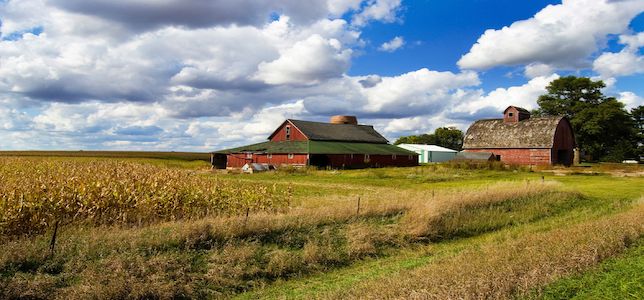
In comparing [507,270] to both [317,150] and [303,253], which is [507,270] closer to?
[303,253]

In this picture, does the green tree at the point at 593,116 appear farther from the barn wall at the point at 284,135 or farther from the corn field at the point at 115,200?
the corn field at the point at 115,200

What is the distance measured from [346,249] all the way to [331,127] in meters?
54.3

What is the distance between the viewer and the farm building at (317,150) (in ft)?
177

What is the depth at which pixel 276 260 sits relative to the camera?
11852 mm

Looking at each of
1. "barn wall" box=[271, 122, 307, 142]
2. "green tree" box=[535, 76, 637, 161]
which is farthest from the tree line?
"barn wall" box=[271, 122, 307, 142]

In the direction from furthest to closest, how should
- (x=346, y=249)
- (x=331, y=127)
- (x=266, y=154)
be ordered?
(x=331, y=127) → (x=266, y=154) → (x=346, y=249)

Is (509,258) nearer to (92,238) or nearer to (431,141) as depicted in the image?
(92,238)

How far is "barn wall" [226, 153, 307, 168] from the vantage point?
174 feet

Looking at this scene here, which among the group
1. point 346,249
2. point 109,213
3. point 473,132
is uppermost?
point 473,132

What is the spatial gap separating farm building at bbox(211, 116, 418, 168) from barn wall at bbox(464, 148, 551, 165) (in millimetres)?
11642

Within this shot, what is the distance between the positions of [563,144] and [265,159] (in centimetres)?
3855

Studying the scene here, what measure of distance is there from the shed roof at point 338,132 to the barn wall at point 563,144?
23326 millimetres

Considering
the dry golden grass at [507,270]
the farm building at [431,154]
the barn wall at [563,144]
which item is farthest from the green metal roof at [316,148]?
the dry golden grass at [507,270]

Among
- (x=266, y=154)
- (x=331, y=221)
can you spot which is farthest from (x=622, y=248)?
(x=266, y=154)
